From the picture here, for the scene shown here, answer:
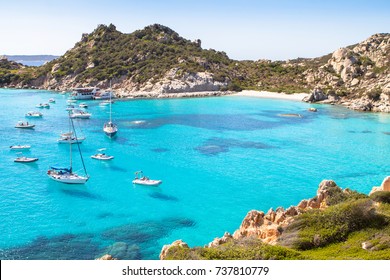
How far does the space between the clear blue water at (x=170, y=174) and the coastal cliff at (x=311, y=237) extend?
Result: 5055mm

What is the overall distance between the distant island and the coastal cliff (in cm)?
7641

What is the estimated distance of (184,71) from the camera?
125 metres

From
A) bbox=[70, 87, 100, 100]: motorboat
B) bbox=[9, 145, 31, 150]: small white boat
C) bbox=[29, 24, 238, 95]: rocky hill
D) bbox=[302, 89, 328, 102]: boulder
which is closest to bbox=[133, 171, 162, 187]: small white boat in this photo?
bbox=[9, 145, 31, 150]: small white boat

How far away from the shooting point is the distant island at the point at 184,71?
111625 mm

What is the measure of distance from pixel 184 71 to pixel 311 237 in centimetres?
10775

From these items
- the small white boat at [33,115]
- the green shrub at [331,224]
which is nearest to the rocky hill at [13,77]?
the small white boat at [33,115]

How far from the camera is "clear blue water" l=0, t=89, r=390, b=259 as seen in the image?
1145 inches

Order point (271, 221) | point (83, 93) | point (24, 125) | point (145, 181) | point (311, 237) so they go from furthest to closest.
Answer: point (83, 93)
point (24, 125)
point (145, 181)
point (271, 221)
point (311, 237)

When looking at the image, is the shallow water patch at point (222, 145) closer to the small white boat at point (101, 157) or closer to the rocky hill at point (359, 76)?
the small white boat at point (101, 157)

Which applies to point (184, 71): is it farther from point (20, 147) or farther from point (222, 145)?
point (20, 147)

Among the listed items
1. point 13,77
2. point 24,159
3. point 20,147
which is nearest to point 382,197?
point 24,159

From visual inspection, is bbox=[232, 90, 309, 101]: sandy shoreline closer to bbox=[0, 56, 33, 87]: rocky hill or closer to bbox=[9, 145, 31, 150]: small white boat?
bbox=[0, 56, 33, 87]: rocky hill

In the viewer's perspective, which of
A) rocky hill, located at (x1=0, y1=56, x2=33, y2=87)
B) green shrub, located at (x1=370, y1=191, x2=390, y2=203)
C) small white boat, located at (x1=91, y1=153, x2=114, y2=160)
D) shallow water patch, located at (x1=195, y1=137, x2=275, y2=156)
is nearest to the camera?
green shrub, located at (x1=370, y1=191, x2=390, y2=203)

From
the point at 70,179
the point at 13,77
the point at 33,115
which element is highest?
the point at 13,77
